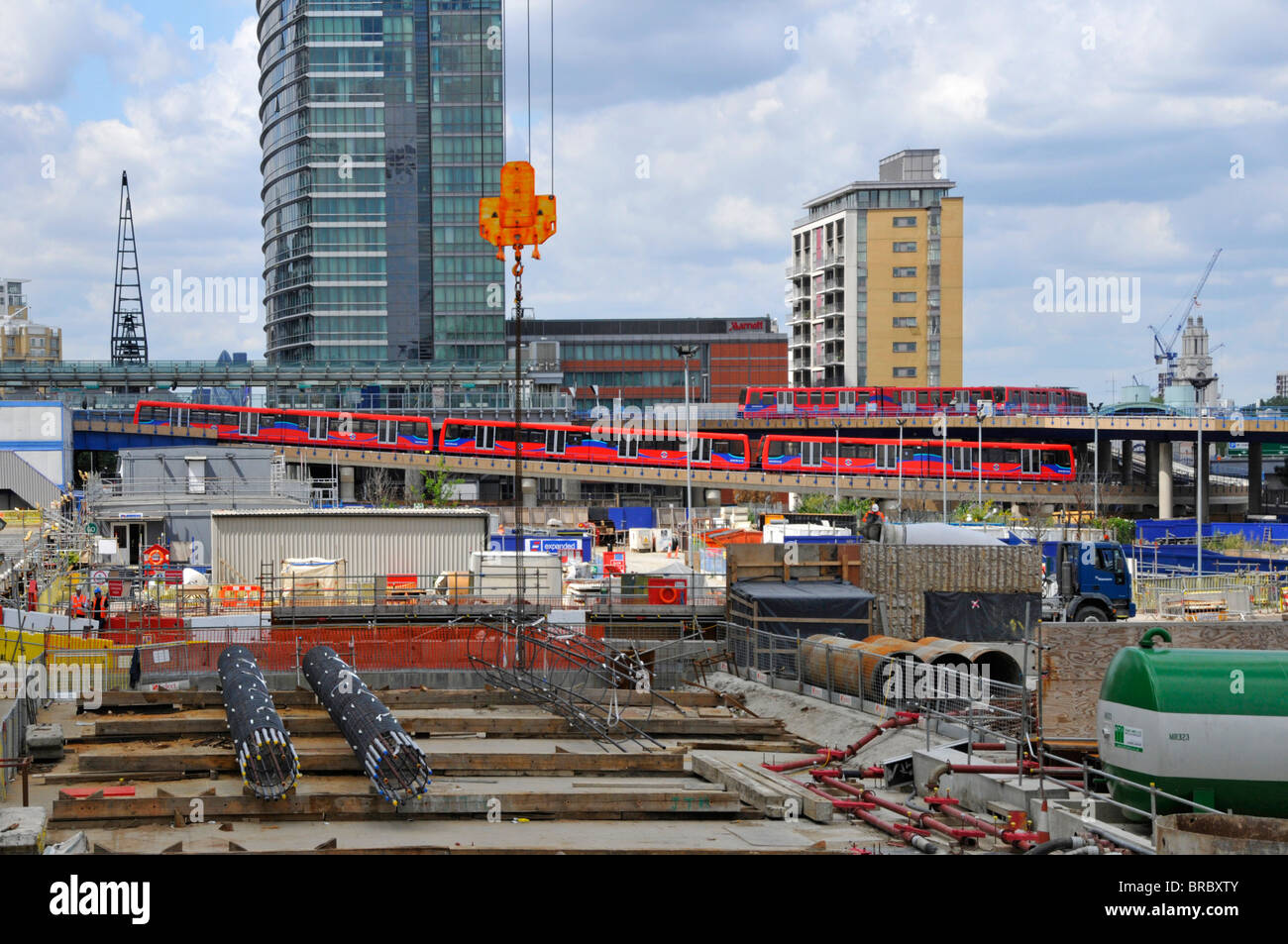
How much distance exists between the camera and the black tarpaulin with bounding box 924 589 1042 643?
30.0 metres

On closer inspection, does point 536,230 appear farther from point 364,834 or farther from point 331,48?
point 331,48

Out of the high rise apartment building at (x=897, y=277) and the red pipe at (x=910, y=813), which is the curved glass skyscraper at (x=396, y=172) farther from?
the red pipe at (x=910, y=813)

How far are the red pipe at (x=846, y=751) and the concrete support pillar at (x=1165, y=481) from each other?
74.9 meters

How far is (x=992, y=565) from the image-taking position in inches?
1198

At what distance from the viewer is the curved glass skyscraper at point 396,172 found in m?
124

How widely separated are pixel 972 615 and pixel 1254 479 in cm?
6885

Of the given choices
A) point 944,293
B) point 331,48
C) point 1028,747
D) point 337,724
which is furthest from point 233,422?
point 1028,747

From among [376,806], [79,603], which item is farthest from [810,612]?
[79,603]

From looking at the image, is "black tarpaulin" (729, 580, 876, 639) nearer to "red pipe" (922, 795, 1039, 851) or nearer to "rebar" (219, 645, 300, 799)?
"red pipe" (922, 795, 1039, 851)

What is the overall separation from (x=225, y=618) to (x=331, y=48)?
10546 centimetres

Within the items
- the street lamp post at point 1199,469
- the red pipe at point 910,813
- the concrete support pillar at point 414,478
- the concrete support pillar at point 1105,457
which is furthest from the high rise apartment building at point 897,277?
the red pipe at point 910,813

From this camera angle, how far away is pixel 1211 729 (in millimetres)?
12906

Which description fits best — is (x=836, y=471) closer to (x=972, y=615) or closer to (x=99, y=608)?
(x=972, y=615)

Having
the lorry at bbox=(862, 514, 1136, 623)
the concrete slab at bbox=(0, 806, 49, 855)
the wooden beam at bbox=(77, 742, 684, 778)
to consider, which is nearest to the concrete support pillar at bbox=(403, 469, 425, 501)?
the lorry at bbox=(862, 514, 1136, 623)
